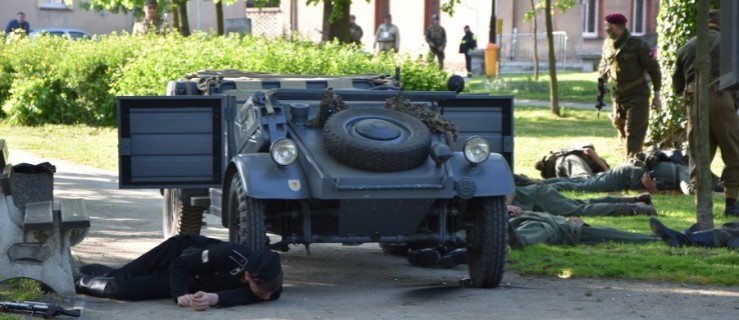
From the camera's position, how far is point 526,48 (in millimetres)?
43688

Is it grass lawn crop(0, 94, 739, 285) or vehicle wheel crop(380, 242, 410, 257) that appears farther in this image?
vehicle wheel crop(380, 242, 410, 257)

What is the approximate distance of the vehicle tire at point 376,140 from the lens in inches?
322

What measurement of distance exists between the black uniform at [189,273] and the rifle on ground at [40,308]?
0.73 meters

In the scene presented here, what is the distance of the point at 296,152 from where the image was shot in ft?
27.2

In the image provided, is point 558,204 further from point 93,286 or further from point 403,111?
point 93,286

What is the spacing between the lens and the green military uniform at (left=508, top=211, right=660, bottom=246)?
10523mm

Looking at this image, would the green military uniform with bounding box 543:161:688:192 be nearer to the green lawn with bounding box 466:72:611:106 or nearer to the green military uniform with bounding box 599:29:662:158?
the green military uniform with bounding box 599:29:662:158

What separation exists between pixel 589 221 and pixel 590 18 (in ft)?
114

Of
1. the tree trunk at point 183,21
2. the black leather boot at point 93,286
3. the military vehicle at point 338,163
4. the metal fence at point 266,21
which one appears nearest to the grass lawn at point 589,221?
the military vehicle at point 338,163

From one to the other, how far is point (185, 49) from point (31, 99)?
430 cm

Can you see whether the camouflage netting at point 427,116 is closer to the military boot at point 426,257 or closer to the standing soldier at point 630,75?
the military boot at point 426,257

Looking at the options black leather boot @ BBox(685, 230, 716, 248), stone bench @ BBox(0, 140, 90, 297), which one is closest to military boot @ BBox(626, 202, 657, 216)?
black leather boot @ BBox(685, 230, 716, 248)

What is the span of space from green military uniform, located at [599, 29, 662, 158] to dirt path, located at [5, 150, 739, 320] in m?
5.37

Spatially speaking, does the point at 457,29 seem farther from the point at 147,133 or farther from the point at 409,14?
the point at 147,133
